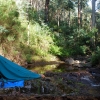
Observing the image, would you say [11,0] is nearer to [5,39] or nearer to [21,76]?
[5,39]

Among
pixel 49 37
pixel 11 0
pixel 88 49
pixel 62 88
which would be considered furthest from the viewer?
pixel 88 49

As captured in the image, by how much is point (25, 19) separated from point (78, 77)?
29.2ft

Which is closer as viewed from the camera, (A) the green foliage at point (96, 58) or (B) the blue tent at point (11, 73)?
(B) the blue tent at point (11, 73)

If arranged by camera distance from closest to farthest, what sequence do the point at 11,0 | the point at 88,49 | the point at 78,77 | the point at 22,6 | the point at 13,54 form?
the point at 78,77 → the point at 13,54 → the point at 11,0 → the point at 22,6 → the point at 88,49

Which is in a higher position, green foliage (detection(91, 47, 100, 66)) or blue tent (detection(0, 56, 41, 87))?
blue tent (detection(0, 56, 41, 87))

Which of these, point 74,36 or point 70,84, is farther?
point 74,36

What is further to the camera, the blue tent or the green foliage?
the green foliage

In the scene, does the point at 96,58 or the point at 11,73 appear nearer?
the point at 11,73

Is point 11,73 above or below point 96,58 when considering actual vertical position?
above

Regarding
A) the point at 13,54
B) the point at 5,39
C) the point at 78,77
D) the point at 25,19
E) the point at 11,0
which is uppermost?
the point at 11,0

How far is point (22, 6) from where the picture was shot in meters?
20.6

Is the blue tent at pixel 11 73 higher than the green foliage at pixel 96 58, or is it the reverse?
the blue tent at pixel 11 73

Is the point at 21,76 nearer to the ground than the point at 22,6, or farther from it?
nearer to the ground

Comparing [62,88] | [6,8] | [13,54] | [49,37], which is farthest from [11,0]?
[62,88]
